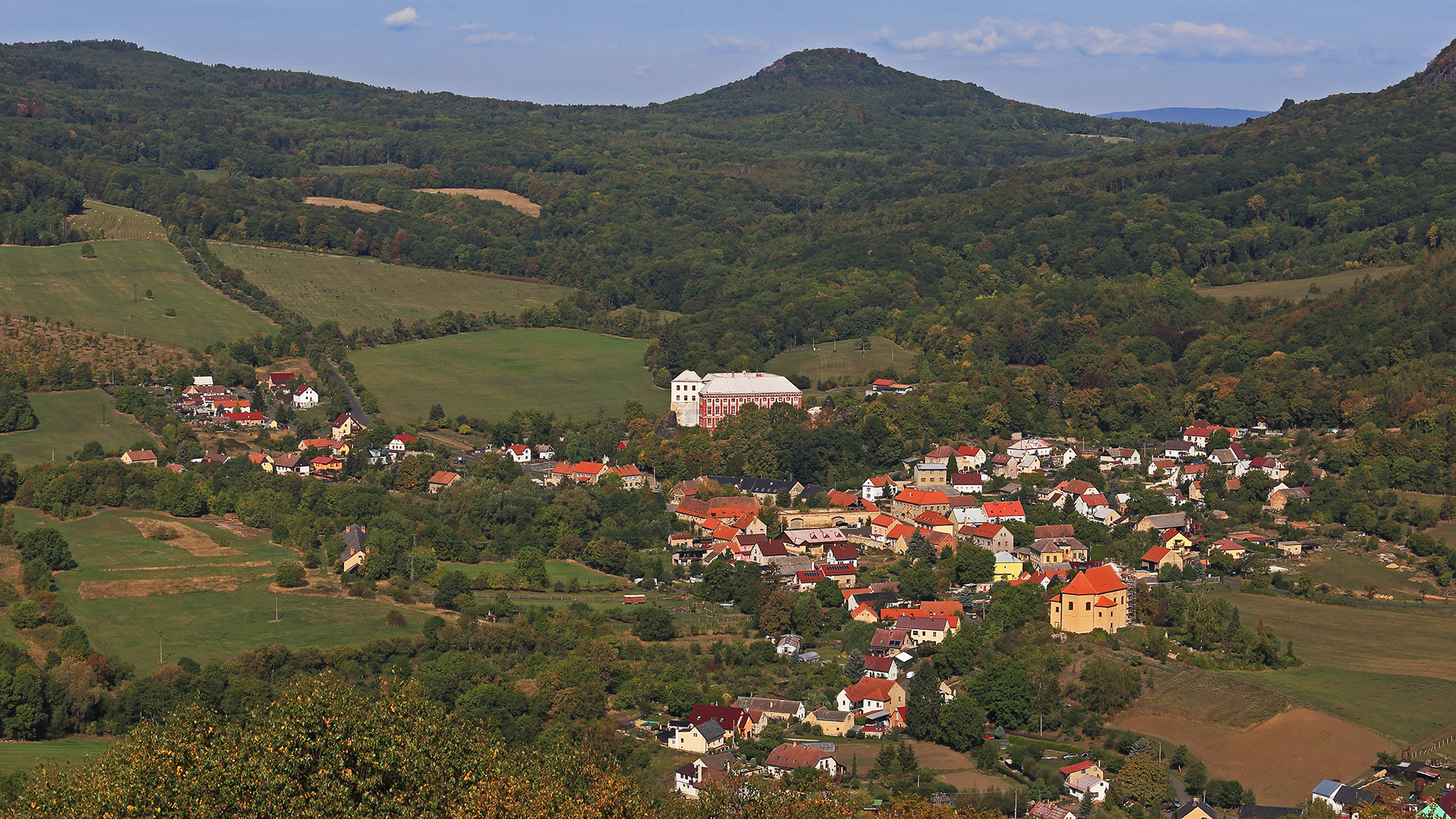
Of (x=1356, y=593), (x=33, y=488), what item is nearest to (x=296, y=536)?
(x=33, y=488)

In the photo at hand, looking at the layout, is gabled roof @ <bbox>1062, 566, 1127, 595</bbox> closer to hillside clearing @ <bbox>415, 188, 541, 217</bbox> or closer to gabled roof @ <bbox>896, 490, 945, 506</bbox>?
gabled roof @ <bbox>896, 490, 945, 506</bbox>

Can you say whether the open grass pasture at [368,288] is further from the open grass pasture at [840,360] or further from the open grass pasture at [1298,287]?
the open grass pasture at [1298,287]

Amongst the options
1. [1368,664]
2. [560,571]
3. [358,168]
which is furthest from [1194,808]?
[358,168]

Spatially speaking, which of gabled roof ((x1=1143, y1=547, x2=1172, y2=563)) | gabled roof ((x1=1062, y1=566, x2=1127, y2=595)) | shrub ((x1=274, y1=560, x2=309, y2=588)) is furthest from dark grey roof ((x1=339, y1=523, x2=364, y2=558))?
gabled roof ((x1=1143, y1=547, x2=1172, y2=563))

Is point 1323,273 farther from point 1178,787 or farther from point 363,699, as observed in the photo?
point 363,699

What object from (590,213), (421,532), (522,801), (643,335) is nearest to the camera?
(522,801)

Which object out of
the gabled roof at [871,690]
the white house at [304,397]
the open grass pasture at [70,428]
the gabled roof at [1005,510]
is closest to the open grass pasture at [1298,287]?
the gabled roof at [1005,510]
